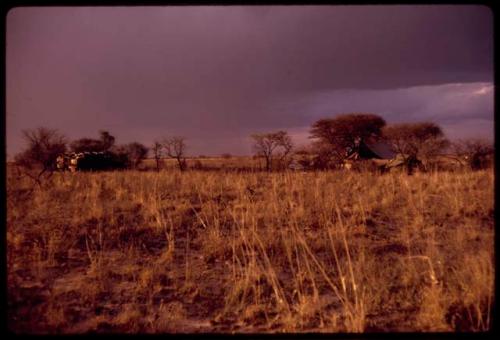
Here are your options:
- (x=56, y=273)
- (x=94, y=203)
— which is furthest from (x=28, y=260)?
(x=94, y=203)

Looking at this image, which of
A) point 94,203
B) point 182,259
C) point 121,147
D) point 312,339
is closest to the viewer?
point 312,339

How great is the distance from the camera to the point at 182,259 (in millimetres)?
4059

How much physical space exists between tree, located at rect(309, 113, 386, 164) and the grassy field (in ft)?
44.2

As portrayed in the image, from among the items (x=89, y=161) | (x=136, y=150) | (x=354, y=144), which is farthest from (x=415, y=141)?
(x=136, y=150)

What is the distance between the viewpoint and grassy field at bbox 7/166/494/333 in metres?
2.77

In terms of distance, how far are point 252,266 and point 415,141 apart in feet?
54.7

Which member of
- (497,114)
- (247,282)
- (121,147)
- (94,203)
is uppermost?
(121,147)

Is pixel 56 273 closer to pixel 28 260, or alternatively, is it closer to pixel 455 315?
pixel 28 260

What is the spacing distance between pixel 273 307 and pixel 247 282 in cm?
35

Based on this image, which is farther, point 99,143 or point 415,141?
point 99,143

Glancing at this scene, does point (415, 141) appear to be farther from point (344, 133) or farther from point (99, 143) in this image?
point (99, 143)

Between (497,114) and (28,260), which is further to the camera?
(28,260)

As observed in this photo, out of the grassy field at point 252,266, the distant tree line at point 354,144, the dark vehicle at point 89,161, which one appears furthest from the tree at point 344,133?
the grassy field at point 252,266

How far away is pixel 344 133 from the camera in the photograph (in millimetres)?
21406
